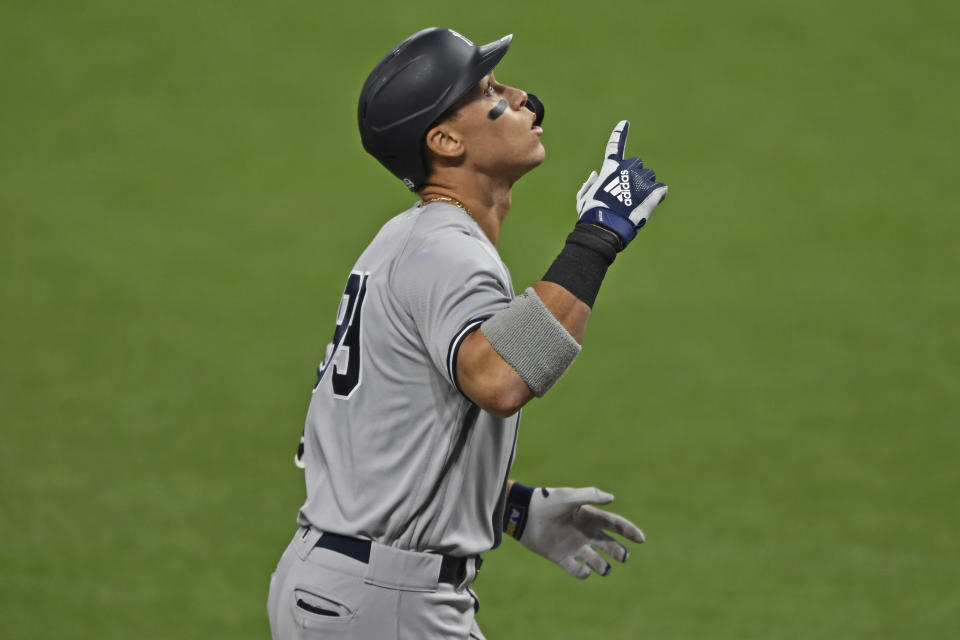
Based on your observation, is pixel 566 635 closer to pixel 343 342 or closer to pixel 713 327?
pixel 343 342

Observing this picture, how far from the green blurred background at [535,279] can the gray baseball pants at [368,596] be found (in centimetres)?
319

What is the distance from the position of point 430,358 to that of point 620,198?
2.18 ft

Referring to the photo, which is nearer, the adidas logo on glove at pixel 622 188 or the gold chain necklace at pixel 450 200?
the adidas logo on glove at pixel 622 188

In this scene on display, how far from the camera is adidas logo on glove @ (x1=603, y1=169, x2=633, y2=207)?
3.54 m

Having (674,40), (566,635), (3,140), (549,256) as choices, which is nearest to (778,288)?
(549,256)

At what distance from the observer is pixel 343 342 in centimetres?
367

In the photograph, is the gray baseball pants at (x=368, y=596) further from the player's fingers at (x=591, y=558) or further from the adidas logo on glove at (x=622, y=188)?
the adidas logo on glove at (x=622, y=188)

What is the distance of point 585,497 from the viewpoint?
4238 mm

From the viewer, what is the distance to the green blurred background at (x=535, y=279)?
7.36 m

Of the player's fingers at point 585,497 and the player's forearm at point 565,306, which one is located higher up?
the player's forearm at point 565,306

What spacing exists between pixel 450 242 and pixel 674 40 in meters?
10.9

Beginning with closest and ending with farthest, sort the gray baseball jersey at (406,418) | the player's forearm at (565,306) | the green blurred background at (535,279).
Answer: the player's forearm at (565,306) → the gray baseball jersey at (406,418) → the green blurred background at (535,279)

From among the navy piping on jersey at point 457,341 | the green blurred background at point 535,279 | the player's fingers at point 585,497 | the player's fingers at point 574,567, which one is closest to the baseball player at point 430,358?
the navy piping on jersey at point 457,341

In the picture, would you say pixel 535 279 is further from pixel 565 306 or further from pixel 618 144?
pixel 565 306
